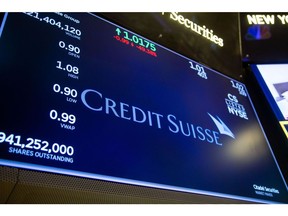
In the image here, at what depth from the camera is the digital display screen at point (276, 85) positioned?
2.41m

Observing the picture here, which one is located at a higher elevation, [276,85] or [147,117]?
[276,85]

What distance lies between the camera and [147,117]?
1.63 meters

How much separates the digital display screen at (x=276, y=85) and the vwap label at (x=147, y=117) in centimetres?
66

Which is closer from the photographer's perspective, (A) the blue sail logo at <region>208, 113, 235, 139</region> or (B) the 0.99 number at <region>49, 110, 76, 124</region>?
(B) the 0.99 number at <region>49, 110, 76, 124</region>

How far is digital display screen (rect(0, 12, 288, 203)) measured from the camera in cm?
123

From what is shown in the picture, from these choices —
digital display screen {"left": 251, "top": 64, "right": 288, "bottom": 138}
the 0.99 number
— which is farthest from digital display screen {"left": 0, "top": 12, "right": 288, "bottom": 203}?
digital display screen {"left": 251, "top": 64, "right": 288, "bottom": 138}

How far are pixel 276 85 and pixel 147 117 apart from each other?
137 cm

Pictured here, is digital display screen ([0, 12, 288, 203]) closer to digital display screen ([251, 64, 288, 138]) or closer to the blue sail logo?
the blue sail logo

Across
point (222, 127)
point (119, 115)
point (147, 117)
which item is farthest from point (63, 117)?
point (222, 127)

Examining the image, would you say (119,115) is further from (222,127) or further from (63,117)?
(222,127)

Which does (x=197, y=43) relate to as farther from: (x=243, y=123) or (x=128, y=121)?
(x=128, y=121)

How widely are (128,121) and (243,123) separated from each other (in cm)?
92

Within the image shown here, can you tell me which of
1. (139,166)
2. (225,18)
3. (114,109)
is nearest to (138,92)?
(114,109)

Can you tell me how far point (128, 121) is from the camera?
153cm
